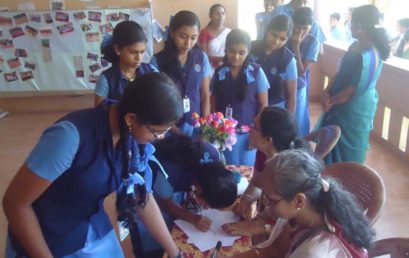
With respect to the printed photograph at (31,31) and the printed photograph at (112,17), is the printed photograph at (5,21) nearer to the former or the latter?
the printed photograph at (31,31)

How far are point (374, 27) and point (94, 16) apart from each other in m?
3.67

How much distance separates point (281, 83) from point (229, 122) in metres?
0.98

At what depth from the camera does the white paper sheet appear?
4.25ft

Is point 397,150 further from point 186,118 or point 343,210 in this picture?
point 343,210

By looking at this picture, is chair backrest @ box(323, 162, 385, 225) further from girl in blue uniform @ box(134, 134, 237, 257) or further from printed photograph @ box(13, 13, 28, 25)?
printed photograph @ box(13, 13, 28, 25)

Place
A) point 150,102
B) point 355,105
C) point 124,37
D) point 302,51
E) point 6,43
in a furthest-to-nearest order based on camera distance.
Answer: point 6,43
point 302,51
point 355,105
point 124,37
point 150,102

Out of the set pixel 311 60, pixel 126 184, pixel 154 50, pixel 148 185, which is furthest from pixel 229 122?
pixel 154 50

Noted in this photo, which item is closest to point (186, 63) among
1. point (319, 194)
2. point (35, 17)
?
point (319, 194)

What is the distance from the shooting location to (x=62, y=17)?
4.82 meters

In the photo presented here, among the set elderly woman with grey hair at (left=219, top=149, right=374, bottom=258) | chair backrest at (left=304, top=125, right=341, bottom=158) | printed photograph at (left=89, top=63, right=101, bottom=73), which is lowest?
printed photograph at (left=89, top=63, right=101, bottom=73)

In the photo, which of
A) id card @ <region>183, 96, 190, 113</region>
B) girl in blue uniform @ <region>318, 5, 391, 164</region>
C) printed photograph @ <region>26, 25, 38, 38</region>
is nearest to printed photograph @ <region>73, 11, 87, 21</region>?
printed photograph @ <region>26, 25, 38, 38</region>

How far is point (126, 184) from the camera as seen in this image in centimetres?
113

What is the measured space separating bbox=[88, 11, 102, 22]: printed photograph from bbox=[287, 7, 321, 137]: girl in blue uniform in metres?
2.83

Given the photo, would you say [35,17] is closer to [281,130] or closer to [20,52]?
[20,52]
